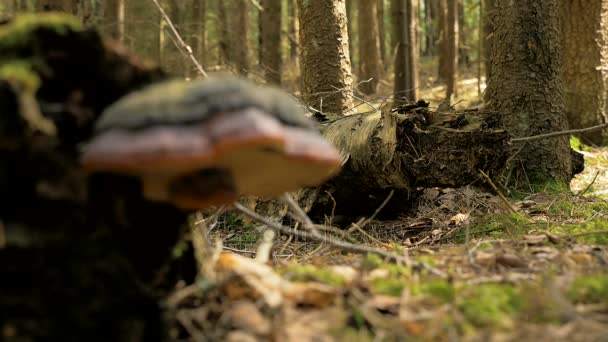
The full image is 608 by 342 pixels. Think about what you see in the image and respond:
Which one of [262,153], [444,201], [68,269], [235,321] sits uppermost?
[262,153]

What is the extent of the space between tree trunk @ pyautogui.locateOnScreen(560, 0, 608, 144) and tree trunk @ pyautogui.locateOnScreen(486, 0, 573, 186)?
3.10m

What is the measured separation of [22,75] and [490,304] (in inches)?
61.9

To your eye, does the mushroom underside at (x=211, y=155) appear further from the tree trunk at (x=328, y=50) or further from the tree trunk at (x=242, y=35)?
the tree trunk at (x=242, y=35)

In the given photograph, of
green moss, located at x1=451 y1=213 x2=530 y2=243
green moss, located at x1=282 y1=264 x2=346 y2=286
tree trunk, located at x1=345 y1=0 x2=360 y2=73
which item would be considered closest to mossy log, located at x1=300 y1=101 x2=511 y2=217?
green moss, located at x1=451 y1=213 x2=530 y2=243

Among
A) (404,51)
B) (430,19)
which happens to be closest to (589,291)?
(404,51)

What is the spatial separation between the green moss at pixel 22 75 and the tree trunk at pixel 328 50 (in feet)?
15.3

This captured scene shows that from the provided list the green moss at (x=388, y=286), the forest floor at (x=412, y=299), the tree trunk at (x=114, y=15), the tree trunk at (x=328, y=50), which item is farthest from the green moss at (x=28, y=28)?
the tree trunk at (x=114, y=15)

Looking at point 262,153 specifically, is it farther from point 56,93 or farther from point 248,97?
point 56,93

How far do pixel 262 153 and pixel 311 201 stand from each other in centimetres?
309

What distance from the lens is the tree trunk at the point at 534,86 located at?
5.50 metres

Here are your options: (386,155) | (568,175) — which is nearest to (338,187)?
(386,155)

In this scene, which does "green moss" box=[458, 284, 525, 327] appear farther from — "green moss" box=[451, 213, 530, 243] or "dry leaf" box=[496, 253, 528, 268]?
"green moss" box=[451, 213, 530, 243]

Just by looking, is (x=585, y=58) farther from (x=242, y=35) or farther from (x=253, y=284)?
(x=242, y=35)

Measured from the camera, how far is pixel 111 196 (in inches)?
65.4
